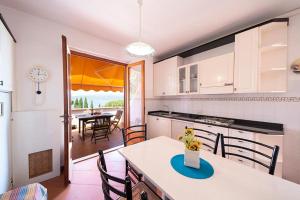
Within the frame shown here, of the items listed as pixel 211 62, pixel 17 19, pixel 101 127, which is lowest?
pixel 101 127

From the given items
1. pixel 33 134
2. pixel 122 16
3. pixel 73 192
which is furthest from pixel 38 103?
pixel 122 16

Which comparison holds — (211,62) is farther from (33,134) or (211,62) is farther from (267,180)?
(33,134)

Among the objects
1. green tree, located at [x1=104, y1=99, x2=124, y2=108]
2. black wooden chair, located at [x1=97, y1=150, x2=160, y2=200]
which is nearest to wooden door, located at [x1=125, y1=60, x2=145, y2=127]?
black wooden chair, located at [x1=97, y1=150, x2=160, y2=200]

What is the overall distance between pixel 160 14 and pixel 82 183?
2.76m

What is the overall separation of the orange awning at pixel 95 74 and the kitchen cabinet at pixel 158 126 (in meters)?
1.80

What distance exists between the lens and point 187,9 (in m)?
1.75

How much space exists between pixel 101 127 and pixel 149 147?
9.09ft

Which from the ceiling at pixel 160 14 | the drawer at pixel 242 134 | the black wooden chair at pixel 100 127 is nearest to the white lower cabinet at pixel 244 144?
the drawer at pixel 242 134

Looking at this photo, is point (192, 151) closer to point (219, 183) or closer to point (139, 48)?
point (219, 183)

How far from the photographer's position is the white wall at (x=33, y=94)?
1.76 meters

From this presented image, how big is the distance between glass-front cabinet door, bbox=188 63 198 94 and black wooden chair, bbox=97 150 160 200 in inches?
85.0

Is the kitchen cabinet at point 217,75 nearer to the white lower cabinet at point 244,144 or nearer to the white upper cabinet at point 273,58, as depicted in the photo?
the white upper cabinet at point 273,58

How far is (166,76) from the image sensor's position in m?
3.32

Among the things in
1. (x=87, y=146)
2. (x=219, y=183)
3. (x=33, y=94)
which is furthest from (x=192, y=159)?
(x=87, y=146)
